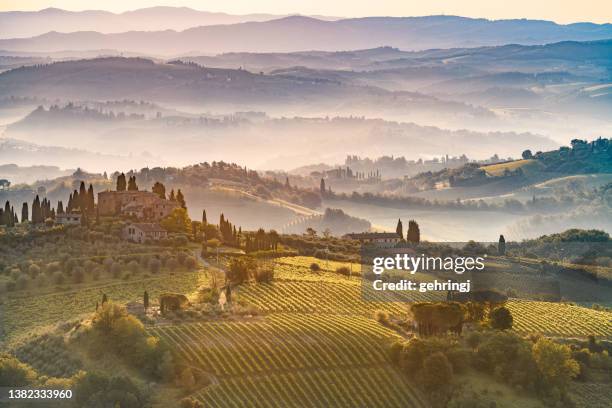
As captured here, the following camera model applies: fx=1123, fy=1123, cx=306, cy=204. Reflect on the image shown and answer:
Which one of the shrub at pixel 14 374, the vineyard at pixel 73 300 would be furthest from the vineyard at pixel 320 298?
the shrub at pixel 14 374

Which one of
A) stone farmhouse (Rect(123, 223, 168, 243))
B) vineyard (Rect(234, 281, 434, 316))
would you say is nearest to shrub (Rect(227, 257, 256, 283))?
vineyard (Rect(234, 281, 434, 316))

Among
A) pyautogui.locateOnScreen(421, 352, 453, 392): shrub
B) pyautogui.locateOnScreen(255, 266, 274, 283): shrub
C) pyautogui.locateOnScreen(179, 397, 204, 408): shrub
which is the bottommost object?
pyautogui.locateOnScreen(179, 397, 204, 408): shrub

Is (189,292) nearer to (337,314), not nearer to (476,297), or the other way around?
(337,314)

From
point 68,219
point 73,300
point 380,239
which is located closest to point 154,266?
point 73,300

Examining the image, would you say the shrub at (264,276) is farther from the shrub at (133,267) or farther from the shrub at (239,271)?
the shrub at (133,267)

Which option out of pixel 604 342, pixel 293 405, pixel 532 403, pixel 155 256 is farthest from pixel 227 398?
pixel 155 256

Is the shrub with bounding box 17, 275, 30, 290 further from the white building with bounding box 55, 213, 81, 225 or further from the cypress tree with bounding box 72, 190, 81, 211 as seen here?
the cypress tree with bounding box 72, 190, 81, 211

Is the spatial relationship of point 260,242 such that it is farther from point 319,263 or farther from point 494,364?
point 494,364
